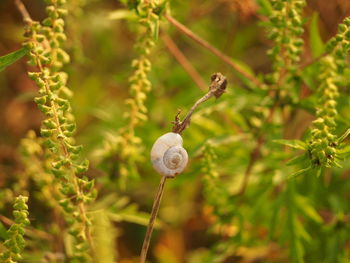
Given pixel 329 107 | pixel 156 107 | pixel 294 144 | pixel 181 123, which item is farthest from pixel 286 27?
pixel 156 107

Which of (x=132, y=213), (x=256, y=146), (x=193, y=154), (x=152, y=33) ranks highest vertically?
(x=152, y=33)

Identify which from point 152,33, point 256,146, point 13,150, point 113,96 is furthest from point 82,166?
point 113,96

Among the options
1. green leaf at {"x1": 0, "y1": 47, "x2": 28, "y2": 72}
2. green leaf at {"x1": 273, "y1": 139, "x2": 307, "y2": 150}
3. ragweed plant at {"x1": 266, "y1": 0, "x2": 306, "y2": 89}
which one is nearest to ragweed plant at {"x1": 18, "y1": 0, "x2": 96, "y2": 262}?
green leaf at {"x1": 0, "y1": 47, "x2": 28, "y2": 72}

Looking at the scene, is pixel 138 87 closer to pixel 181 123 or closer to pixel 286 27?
pixel 181 123

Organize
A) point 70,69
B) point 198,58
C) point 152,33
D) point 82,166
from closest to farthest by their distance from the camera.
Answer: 1. point 82,166
2. point 152,33
3. point 70,69
4. point 198,58

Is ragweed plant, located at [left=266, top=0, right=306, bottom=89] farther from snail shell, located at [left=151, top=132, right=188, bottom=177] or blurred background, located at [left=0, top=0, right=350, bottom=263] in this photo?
snail shell, located at [left=151, top=132, right=188, bottom=177]

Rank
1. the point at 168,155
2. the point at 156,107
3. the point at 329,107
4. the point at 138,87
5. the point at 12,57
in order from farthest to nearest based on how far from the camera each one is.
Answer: the point at 156,107 < the point at 138,87 < the point at 329,107 < the point at 12,57 < the point at 168,155

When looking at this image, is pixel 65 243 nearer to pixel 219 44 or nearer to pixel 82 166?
pixel 82 166

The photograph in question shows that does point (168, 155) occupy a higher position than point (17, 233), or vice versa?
point (168, 155)
